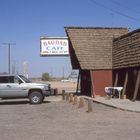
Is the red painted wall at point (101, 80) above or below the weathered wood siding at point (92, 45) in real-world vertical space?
below

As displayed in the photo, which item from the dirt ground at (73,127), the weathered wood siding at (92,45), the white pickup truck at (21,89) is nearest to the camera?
the dirt ground at (73,127)

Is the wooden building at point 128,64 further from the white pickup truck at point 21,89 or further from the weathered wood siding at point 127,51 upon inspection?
the white pickup truck at point 21,89

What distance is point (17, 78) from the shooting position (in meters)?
29.8

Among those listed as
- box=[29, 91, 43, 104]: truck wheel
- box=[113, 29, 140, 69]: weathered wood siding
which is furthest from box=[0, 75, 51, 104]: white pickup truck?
box=[113, 29, 140, 69]: weathered wood siding

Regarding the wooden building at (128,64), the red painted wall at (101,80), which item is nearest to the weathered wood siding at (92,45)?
the red painted wall at (101,80)

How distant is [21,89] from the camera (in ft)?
96.3

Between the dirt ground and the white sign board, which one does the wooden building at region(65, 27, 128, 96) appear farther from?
the dirt ground

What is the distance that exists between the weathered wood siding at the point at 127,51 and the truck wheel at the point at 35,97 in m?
6.59

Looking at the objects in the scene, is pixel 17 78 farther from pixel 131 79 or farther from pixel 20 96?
pixel 131 79

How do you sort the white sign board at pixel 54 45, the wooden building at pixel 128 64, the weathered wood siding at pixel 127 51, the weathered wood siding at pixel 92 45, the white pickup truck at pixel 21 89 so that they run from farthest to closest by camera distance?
the white sign board at pixel 54 45 < the weathered wood siding at pixel 92 45 < the weathered wood siding at pixel 127 51 < the wooden building at pixel 128 64 < the white pickup truck at pixel 21 89

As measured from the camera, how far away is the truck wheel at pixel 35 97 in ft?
96.6

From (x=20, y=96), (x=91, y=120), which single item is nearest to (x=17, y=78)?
(x=20, y=96)

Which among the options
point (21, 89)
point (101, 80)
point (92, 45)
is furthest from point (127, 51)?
point (21, 89)

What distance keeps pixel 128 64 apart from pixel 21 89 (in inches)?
306
